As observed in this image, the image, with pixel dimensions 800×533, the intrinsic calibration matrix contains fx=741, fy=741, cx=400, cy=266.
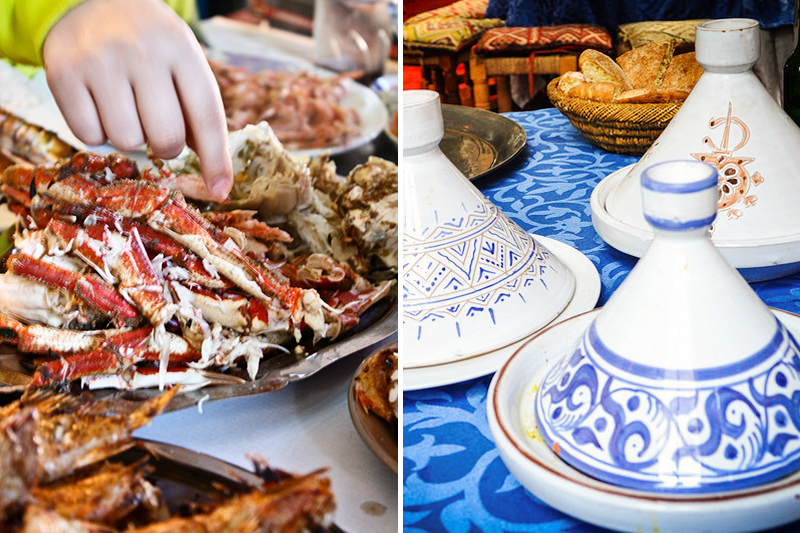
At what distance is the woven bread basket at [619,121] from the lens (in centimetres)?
75

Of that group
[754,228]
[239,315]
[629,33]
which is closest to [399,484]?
[239,315]

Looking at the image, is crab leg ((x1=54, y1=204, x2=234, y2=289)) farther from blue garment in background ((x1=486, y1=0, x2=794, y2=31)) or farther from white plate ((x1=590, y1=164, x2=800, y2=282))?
blue garment in background ((x1=486, y1=0, x2=794, y2=31))

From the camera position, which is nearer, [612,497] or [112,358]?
[612,497]

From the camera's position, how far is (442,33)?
2.32 m

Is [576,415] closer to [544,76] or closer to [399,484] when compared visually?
[399,484]

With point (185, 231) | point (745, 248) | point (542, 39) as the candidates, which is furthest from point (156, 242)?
point (542, 39)

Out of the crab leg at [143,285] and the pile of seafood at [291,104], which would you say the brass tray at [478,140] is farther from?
the crab leg at [143,285]

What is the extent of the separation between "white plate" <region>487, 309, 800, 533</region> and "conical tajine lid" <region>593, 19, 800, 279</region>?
14 centimetres

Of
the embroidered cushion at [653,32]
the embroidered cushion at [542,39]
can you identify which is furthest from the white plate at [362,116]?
the embroidered cushion at [542,39]

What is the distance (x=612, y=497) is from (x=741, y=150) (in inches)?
13.0

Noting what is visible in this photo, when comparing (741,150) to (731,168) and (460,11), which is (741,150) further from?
(460,11)

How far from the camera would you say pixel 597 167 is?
2.71 ft

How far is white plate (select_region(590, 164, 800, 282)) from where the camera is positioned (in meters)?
0.50

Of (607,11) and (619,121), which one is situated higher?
(619,121)
